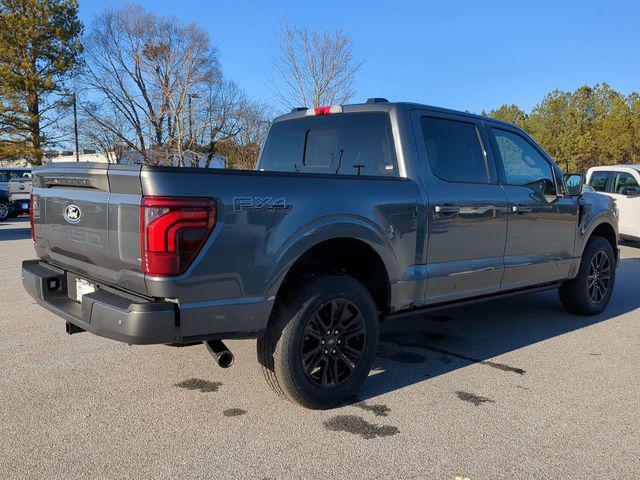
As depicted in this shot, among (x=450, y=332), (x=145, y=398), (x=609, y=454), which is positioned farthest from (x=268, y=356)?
(x=450, y=332)

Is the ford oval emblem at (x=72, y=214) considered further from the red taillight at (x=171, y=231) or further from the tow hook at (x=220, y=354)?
the tow hook at (x=220, y=354)

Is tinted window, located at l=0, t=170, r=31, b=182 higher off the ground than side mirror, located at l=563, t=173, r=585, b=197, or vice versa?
side mirror, located at l=563, t=173, r=585, b=197

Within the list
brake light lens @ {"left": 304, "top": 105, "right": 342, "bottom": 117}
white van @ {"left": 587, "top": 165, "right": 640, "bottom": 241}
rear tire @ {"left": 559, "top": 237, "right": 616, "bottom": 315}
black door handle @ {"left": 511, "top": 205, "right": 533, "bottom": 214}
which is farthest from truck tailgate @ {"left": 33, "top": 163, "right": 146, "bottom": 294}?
white van @ {"left": 587, "top": 165, "right": 640, "bottom": 241}

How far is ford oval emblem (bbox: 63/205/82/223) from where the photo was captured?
3.23 metres

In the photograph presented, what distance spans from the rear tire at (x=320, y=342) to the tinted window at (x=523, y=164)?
2.07 meters

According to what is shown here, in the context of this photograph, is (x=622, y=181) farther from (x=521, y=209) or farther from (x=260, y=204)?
(x=260, y=204)

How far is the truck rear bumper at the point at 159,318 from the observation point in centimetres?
273

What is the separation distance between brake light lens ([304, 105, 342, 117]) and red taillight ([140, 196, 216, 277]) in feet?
6.27

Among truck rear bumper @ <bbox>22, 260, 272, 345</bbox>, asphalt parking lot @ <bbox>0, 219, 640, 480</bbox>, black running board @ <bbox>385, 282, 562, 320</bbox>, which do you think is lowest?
asphalt parking lot @ <bbox>0, 219, 640, 480</bbox>

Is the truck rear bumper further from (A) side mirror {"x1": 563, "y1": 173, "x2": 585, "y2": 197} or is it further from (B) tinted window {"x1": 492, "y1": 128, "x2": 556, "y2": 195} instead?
(A) side mirror {"x1": 563, "y1": 173, "x2": 585, "y2": 197}

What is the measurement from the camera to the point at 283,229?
3.06 m

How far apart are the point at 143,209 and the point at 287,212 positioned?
797 mm

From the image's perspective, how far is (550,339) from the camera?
16.5ft

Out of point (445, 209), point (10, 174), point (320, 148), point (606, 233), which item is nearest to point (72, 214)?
point (320, 148)
